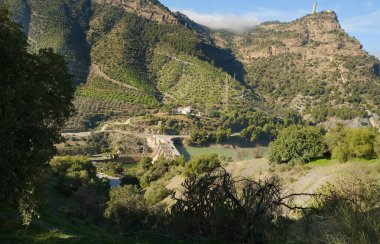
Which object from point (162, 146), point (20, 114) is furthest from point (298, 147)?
point (162, 146)

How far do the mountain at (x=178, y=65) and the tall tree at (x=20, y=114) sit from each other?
62.3m

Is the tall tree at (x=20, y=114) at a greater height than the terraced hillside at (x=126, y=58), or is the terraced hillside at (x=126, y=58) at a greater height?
the terraced hillside at (x=126, y=58)

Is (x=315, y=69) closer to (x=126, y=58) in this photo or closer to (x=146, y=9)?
(x=146, y=9)

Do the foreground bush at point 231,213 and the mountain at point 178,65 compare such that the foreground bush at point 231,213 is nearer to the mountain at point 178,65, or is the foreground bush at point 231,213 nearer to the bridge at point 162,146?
the bridge at point 162,146

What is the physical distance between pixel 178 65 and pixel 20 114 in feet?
340

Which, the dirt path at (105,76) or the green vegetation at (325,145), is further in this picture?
the dirt path at (105,76)

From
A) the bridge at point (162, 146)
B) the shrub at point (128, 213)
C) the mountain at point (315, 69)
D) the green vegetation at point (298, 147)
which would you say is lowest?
the bridge at point (162, 146)

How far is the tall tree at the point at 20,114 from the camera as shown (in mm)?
8055

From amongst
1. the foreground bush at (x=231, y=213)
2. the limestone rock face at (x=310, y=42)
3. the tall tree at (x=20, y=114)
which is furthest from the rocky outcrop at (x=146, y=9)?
the foreground bush at (x=231, y=213)

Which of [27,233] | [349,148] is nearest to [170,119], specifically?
[349,148]

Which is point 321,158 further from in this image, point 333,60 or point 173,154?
point 333,60

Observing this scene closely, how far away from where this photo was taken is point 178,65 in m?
111

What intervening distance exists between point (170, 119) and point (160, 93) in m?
25.2

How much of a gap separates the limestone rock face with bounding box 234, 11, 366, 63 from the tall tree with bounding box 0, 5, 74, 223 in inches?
5339
